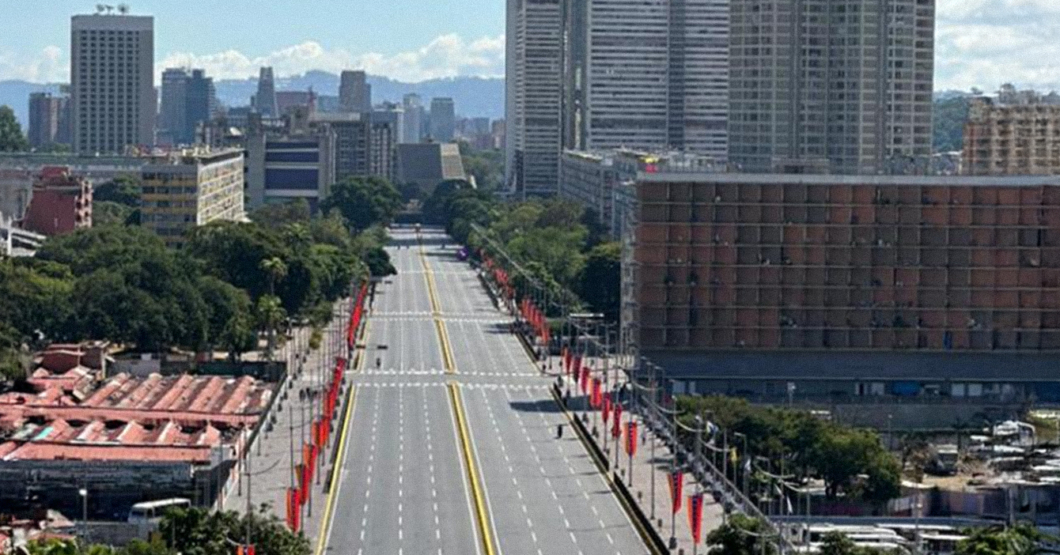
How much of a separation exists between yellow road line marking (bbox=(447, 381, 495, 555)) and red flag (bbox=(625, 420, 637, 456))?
558cm

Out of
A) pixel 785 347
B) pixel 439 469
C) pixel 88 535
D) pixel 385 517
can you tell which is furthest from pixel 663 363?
pixel 88 535

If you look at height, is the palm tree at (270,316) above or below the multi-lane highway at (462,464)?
above

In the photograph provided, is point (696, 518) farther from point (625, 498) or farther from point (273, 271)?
point (273, 271)

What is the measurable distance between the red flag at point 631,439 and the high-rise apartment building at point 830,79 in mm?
78662

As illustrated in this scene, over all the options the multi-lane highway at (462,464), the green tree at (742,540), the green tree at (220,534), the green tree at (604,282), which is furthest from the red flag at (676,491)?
the green tree at (604,282)

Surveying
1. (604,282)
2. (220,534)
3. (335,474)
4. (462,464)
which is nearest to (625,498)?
(462,464)

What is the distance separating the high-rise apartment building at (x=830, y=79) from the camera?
175875mm

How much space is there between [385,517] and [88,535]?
33.6 ft

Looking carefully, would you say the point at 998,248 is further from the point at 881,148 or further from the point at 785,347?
the point at 881,148

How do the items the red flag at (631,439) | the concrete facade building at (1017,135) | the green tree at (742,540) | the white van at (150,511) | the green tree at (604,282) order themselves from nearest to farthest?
the green tree at (742,540)
the white van at (150,511)
the red flag at (631,439)
the green tree at (604,282)
the concrete facade building at (1017,135)

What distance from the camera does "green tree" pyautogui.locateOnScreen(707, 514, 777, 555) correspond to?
71.0m

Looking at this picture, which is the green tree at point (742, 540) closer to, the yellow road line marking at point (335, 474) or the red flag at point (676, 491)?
the red flag at point (676, 491)

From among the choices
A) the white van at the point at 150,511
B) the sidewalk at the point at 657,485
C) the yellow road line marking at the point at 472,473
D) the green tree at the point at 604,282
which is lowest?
the yellow road line marking at the point at 472,473

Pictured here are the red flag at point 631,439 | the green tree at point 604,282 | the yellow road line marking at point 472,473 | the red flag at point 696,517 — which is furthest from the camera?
the green tree at point 604,282
